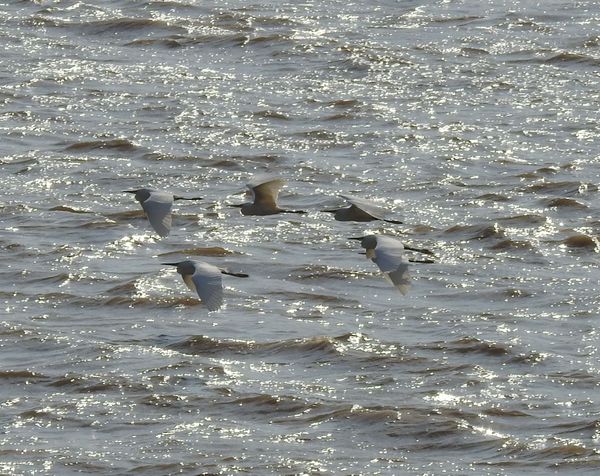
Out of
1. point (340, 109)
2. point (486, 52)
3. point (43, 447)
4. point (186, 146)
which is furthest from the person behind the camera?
point (486, 52)

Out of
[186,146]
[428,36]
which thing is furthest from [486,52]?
[186,146]

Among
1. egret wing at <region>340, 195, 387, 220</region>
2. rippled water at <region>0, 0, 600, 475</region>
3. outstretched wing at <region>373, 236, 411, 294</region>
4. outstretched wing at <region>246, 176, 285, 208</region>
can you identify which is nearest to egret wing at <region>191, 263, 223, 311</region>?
rippled water at <region>0, 0, 600, 475</region>

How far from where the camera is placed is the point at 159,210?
10336 mm

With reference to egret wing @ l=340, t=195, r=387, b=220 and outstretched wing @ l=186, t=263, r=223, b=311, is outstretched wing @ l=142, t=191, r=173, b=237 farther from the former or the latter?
egret wing @ l=340, t=195, r=387, b=220

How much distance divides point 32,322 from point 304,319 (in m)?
1.55

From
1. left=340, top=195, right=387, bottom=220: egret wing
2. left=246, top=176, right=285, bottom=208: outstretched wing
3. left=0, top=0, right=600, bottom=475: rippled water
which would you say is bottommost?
left=0, top=0, right=600, bottom=475: rippled water

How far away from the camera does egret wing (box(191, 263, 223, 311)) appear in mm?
9633

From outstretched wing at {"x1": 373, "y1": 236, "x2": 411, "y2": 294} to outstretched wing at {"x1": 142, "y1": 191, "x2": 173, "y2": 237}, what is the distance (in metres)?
1.15

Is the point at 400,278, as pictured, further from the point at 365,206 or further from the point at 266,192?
the point at 266,192

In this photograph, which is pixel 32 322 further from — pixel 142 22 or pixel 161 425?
pixel 142 22

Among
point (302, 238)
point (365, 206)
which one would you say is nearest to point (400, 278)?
point (365, 206)

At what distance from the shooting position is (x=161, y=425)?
31.5 feet

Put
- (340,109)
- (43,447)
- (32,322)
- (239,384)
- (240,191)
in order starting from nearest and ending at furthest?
1. (43,447)
2. (239,384)
3. (32,322)
4. (240,191)
5. (340,109)

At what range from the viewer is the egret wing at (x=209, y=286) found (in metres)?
9.63
